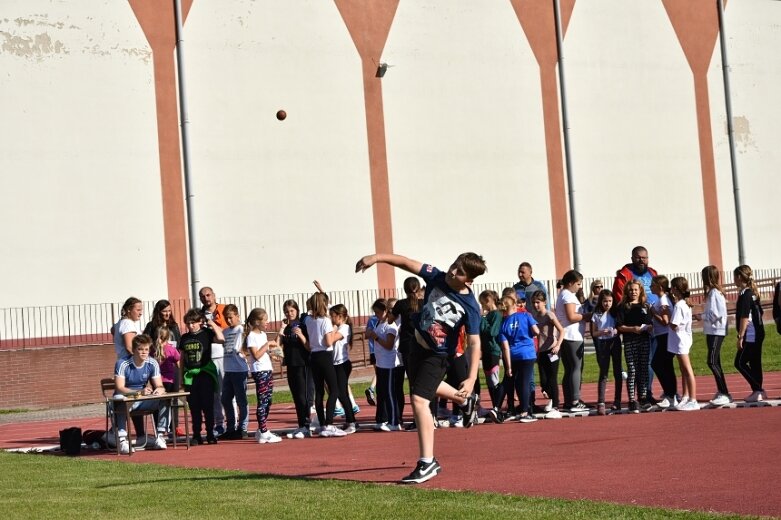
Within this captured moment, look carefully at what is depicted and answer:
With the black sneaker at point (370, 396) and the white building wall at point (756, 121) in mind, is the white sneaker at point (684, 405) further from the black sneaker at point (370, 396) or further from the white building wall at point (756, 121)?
the white building wall at point (756, 121)

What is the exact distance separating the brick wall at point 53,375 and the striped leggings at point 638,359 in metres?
14.7

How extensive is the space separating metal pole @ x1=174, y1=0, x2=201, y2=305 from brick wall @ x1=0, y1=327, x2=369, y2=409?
317 centimetres

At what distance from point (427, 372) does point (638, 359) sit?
6522mm

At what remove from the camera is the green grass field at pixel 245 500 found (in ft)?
27.3

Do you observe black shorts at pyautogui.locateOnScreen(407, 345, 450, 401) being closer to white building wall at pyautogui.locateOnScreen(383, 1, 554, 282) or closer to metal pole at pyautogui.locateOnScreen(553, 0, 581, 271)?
white building wall at pyautogui.locateOnScreen(383, 1, 554, 282)

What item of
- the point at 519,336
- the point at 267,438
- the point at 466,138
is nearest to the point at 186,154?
the point at 466,138

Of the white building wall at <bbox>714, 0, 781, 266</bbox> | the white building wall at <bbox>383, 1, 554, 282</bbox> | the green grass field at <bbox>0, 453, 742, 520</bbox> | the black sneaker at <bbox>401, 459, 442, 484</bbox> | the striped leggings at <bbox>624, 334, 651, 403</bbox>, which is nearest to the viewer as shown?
the green grass field at <bbox>0, 453, 742, 520</bbox>

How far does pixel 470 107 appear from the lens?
35.7 metres

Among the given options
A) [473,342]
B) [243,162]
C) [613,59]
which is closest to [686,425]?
[473,342]

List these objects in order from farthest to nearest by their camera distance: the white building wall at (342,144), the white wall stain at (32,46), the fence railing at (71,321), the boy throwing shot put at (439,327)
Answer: the white building wall at (342,144)
the white wall stain at (32,46)
the fence railing at (71,321)
the boy throwing shot put at (439,327)

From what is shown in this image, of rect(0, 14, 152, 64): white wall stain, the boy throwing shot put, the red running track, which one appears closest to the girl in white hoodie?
the red running track

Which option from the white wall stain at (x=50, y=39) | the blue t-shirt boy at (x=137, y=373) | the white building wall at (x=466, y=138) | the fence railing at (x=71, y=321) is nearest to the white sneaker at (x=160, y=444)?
the blue t-shirt boy at (x=137, y=373)

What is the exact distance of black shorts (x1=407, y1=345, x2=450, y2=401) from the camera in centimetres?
1050

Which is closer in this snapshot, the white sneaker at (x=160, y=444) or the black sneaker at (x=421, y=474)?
the black sneaker at (x=421, y=474)
